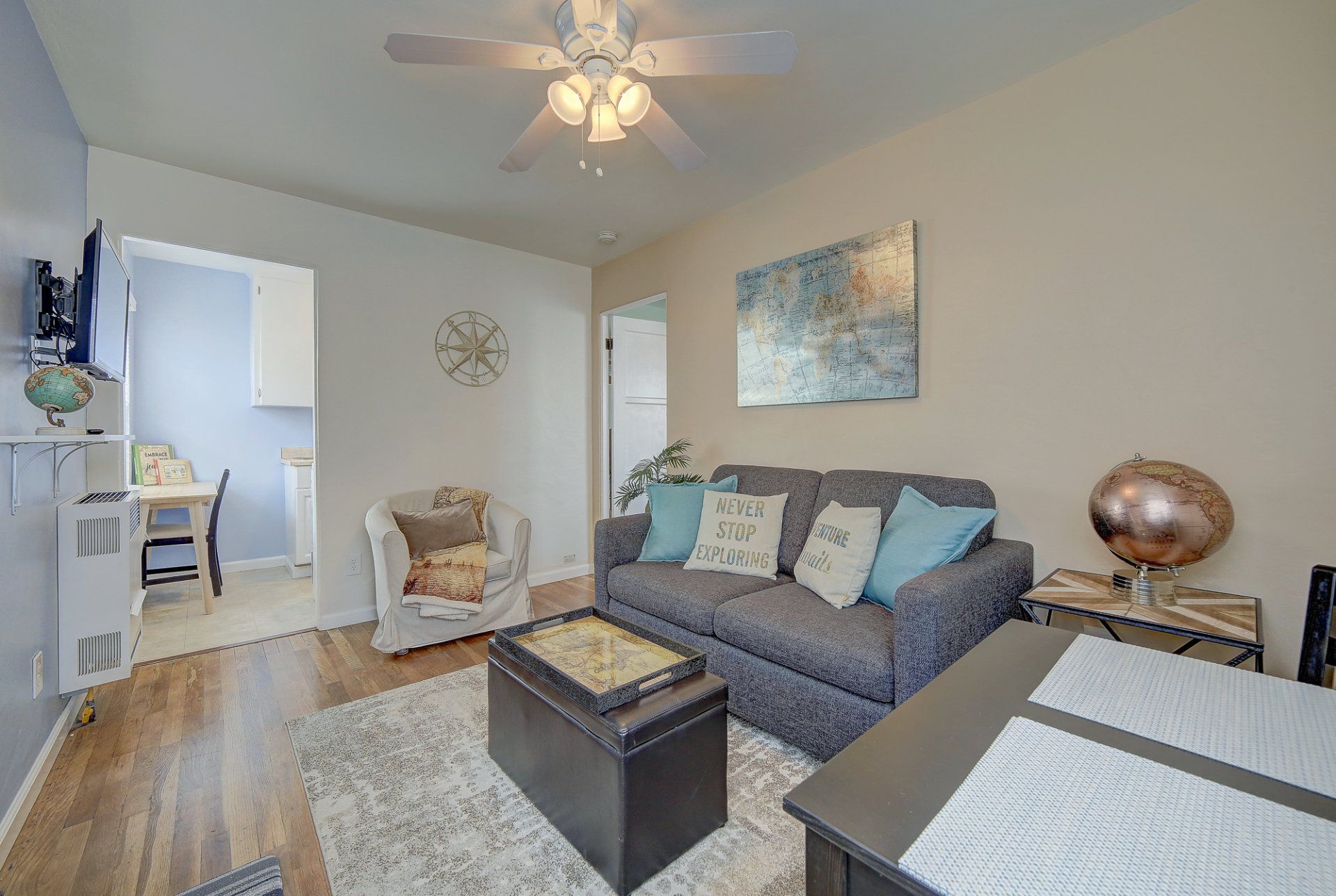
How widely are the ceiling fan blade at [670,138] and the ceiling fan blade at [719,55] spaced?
A: 13cm

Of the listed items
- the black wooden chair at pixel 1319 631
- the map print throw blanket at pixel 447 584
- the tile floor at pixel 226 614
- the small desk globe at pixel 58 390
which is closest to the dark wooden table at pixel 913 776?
the black wooden chair at pixel 1319 631

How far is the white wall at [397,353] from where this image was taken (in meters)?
2.90

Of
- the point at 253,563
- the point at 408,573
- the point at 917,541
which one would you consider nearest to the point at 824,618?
the point at 917,541

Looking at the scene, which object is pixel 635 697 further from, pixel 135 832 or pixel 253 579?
pixel 253 579

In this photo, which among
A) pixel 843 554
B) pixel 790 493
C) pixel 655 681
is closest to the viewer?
pixel 655 681

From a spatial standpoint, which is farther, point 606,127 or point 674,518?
point 674,518

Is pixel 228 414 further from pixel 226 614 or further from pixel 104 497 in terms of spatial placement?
pixel 104 497

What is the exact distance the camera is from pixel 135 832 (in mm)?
1627

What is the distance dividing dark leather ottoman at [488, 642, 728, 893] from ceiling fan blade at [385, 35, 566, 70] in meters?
1.82

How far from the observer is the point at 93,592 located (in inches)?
82.7

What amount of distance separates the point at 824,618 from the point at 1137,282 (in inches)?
62.6

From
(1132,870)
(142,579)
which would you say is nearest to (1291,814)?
(1132,870)

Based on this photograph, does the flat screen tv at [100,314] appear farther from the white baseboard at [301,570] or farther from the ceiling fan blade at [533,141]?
the white baseboard at [301,570]

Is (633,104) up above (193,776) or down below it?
above
